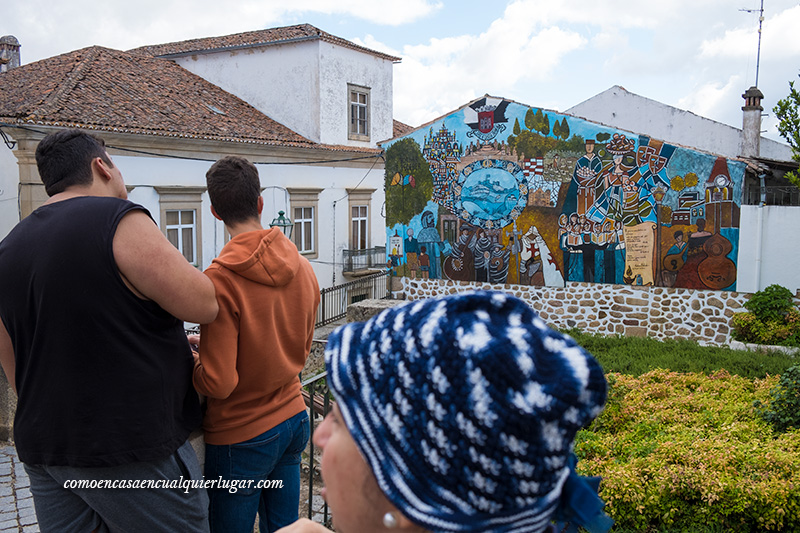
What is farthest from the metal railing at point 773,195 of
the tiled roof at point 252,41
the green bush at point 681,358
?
the tiled roof at point 252,41

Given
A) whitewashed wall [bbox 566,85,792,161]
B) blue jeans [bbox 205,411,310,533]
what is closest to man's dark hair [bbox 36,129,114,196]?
blue jeans [bbox 205,411,310,533]

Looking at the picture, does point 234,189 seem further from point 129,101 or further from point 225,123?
point 225,123

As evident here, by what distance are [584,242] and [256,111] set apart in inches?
562

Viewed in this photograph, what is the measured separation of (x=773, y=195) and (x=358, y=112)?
15739 mm

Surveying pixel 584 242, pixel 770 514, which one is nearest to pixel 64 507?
pixel 770 514

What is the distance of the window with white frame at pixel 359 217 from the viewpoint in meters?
25.2

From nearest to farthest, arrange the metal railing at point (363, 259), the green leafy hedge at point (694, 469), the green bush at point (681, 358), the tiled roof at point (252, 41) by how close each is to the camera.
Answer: the green leafy hedge at point (694, 469), the green bush at point (681, 358), the tiled roof at point (252, 41), the metal railing at point (363, 259)

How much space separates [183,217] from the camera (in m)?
18.8

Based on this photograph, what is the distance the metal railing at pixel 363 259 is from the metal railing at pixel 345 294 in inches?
18.3

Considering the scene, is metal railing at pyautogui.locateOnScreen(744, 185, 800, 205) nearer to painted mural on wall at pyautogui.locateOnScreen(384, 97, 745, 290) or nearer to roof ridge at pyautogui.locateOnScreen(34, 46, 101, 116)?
painted mural on wall at pyautogui.locateOnScreen(384, 97, 745, 290)

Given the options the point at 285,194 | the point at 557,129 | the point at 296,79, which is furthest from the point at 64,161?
the point at 296,79

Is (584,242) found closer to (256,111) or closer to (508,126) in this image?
(508,126)

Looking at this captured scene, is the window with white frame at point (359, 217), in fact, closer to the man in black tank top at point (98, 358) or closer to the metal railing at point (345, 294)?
the metal railing at point (345, 294)

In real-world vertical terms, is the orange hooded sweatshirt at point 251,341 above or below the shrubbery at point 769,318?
above
